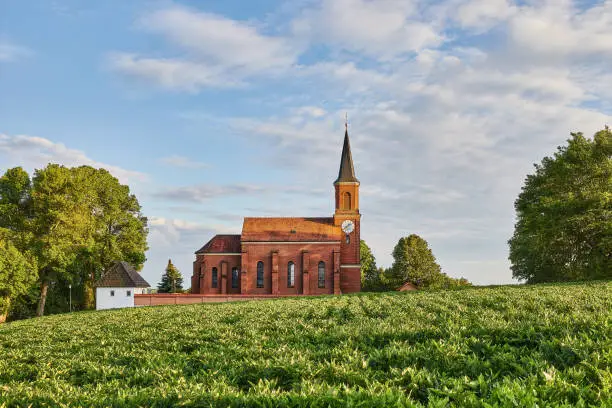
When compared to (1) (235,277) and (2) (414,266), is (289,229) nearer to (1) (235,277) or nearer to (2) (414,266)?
(1) (235,277)

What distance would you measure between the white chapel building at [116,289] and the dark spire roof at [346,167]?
2433cm

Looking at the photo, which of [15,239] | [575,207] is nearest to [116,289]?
[15,239]

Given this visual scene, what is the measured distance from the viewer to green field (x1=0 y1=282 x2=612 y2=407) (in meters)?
6.11

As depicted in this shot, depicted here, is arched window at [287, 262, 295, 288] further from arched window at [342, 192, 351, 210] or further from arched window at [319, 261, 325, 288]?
arched window at [342, 192, 351, 210]

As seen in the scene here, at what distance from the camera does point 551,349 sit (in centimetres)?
842

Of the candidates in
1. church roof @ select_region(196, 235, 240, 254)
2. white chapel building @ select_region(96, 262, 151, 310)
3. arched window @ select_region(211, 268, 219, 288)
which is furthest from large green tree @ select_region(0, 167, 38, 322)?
arched window @ select_region(211, 268, 219, 288)

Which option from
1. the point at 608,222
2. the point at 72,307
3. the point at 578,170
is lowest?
the point at 72,307

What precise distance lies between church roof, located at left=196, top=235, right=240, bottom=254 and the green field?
40751 mm

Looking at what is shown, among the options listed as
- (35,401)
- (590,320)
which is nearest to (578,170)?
(590,320)

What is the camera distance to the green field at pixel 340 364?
611 centimetres

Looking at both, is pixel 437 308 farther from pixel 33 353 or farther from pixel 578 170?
pixel 578 170

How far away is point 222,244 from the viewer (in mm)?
56938

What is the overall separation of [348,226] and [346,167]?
22.1 ft

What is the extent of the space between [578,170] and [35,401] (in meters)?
37.6
